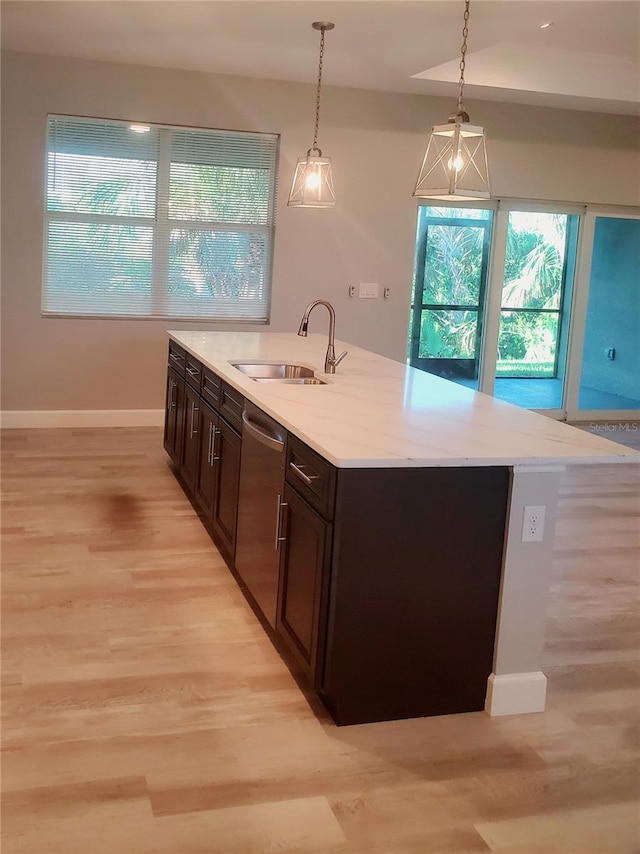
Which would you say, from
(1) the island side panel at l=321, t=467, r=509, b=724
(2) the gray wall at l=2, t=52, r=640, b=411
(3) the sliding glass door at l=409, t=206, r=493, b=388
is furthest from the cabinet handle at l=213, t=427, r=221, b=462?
(3) the sliding glass door at l=409, t=206, r=493, b=388

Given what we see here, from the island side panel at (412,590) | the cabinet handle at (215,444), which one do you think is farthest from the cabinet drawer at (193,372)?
the island side panel at (412,590)

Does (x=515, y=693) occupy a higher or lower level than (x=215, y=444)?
lower

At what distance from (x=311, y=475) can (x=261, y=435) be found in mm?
626

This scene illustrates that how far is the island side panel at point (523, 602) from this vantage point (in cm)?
281

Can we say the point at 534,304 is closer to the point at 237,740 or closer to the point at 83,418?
the point at 83,418

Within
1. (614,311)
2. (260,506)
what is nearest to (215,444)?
(260,506)

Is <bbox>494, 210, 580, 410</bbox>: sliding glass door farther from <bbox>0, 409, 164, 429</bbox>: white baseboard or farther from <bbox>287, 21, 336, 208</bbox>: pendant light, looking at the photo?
<bbox>287, 21, 336, 208</bbox>: pendant light

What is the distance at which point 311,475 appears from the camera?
111 inches

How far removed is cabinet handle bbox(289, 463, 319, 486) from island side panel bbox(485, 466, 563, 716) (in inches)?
24.4

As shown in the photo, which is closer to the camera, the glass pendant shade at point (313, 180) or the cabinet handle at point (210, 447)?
the cabinet handle at point (210, 447)

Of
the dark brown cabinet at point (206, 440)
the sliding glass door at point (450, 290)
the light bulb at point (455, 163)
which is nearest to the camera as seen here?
the light bulb at point (455, 163)

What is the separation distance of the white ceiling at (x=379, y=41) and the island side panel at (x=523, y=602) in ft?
9.32

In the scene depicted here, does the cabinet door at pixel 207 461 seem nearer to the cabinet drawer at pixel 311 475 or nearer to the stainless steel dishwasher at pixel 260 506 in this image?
the stainless steel dishwasher at pixel 260 506

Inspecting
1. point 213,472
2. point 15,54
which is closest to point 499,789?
point 213,472
